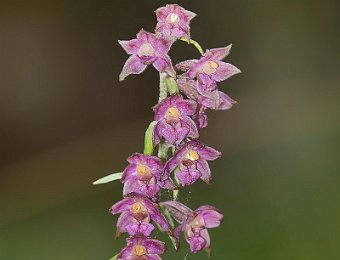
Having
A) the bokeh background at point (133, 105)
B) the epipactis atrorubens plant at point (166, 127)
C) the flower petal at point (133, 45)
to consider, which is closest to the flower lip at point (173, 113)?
the epipactis atrorubens plant at point (166, 127)

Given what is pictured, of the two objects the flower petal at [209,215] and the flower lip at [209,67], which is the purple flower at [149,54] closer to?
the flower lip at [209,67]

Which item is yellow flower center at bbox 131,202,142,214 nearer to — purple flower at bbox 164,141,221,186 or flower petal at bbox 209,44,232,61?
purple flower at bbox 164,141,221,186

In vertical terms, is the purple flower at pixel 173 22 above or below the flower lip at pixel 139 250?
above

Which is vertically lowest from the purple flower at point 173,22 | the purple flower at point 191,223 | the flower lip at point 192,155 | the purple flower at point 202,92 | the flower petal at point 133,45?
the purple flower at point 191,223

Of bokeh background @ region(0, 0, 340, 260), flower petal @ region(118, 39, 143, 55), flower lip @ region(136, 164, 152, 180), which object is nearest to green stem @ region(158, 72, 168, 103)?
flower petal @ region(118, 39, 143, 55)

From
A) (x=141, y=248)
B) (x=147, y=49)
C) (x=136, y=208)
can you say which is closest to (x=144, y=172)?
(x=136, y=208)

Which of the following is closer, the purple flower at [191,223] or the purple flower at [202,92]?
the purple flower at [202,92]
